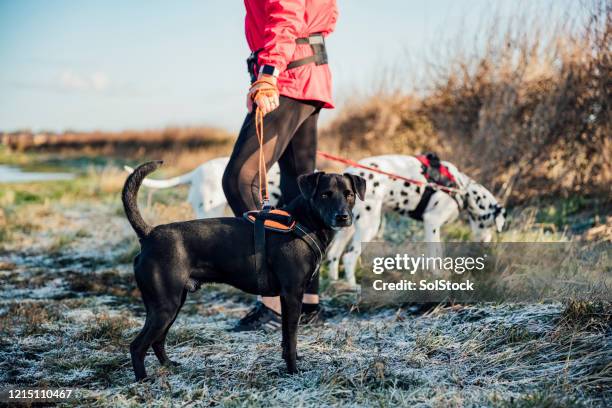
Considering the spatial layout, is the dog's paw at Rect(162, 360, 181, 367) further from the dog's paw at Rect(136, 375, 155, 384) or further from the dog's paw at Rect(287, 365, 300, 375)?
the dog's paw at Rect(287, 365, 300, 375)

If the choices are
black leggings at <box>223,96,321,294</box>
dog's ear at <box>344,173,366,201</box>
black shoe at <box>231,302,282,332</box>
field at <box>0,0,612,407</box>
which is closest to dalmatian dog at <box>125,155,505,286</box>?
field at <box>0,0,612,407</box>

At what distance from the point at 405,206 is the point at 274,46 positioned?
8.68 feet

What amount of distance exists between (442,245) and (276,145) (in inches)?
109

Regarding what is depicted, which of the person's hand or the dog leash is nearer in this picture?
the dog leash

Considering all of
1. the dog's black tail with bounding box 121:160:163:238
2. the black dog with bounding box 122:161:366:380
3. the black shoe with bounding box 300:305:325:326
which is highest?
the dog's black tail with bounding box 121:160:163:238

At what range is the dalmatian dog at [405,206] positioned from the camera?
529cm

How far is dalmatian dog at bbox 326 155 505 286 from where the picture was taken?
17.3 feet

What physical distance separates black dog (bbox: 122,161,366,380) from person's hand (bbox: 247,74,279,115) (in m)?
0.46

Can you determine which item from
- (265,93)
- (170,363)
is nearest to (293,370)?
(170,363)

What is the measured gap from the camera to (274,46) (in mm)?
3180

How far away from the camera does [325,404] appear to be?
265cm

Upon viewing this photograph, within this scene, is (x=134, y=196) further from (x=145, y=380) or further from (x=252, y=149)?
(x=145, y=380)

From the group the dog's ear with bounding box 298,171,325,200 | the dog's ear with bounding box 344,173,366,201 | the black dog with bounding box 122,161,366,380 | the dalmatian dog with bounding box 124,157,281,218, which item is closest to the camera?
the black dog with bounding box 122,161,366,380

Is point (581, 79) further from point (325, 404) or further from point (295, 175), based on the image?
point (325, 404)
